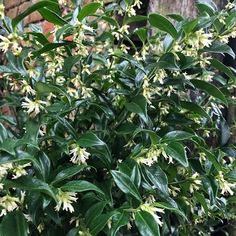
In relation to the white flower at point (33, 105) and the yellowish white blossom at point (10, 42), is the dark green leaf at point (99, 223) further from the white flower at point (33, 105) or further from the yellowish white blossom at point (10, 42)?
the yellowish white blossom at point (10, 42)

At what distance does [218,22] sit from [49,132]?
42 centimetres

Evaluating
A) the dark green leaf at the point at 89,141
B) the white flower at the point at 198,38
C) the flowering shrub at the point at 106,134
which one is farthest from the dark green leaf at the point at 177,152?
the white flower at the point at 198,38

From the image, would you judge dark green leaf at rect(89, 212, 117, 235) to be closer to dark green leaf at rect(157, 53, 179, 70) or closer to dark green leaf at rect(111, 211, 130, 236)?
dark green leaf at rect(111, 211, 130, 236)

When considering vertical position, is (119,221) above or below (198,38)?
below

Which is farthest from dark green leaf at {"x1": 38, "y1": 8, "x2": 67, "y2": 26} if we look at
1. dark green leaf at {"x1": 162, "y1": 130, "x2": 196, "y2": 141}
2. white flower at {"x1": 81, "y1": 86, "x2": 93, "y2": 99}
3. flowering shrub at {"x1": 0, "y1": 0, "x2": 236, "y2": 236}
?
dark green leaf at {"x1": 162, "y1": 130, "x2": 196, "y2": 141}

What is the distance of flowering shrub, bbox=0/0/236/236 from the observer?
613 mm

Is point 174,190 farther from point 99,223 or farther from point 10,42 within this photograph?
point 10,42

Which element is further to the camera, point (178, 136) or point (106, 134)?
point (106, 134)

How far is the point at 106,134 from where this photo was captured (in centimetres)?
83

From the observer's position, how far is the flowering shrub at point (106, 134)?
2.01 feet

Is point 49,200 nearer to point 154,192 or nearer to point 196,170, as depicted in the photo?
point 154,192

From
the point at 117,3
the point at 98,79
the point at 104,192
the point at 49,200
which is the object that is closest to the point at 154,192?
the point at 104,192

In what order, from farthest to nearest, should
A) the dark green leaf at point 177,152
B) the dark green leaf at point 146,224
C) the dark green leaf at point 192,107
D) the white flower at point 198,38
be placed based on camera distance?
the dark green leaf at point 192,107
the white flower at point 198,38
the dark green leaf at point 177,152
the dark green leaf at point 146,224

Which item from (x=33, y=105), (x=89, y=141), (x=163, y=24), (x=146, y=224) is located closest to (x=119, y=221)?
(x=146, y=224)
